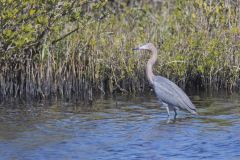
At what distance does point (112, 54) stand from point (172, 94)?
218 cm

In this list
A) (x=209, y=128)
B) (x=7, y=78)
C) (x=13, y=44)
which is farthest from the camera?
(x=7, y=78)

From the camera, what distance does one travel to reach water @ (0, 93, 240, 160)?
324 inches

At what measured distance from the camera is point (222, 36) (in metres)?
12.6

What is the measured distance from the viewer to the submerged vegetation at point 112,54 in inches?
479

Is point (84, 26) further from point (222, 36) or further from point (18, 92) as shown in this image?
point (222, 36)

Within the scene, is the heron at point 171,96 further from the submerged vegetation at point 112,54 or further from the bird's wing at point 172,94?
the submerged vegetation at point 112,54

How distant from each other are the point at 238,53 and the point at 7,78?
4245 mm

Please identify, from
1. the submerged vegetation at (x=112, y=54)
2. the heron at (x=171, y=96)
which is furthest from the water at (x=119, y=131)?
the submerged vegetation at (x=112, y=54)

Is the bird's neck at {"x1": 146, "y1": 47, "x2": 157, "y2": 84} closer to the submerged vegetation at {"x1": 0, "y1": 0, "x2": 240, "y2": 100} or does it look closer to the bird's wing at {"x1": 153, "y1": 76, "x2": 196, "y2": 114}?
the bird's wing at {"x1": 153, "y1": 76, "x2": 196, "y2": 114}

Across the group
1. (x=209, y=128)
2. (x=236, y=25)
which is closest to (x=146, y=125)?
(x=209, y=128)

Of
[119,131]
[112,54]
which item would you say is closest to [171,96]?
[119,131]

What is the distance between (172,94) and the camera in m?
10.8

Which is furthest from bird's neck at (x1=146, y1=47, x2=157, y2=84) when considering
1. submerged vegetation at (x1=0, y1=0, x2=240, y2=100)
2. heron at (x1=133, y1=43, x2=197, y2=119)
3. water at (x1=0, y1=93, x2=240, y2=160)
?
submerged vegetation at (x1=0, y1=0, x2=240, y2=100)

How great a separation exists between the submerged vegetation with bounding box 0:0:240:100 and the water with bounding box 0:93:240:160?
524mm
